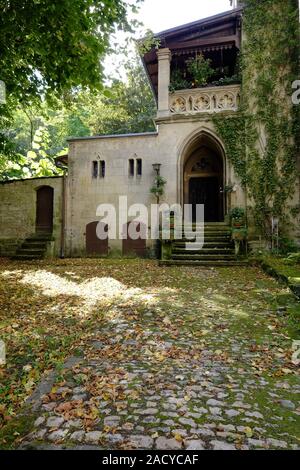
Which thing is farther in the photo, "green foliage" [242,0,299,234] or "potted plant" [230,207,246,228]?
"green foliage" [242,0,299,234]

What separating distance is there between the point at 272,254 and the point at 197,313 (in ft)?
22.9

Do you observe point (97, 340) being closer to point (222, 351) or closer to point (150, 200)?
point (222, 351)

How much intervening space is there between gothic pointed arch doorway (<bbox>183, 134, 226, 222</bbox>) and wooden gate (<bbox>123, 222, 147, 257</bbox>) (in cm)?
289

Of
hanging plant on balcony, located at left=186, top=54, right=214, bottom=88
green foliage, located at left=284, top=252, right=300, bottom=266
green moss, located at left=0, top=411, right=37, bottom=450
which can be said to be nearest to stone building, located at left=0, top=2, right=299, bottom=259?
hanging plant on balcony, located at left=186, top=54, right=214, bottom=88

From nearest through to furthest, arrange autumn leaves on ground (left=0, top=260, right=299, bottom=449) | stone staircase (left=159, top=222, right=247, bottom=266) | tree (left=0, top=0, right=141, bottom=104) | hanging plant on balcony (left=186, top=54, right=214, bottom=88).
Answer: autumn leaves on ground (left=0, top=260, right=299, bottom=449) → tree (left=0, top=0, right=141, bottom=104) → stone staircase (left=159, top=222, right=247, bottom=266) → hanging plant on balcony (left=186, top=54, right=214, bottom=88)

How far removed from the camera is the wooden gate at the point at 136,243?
44.6 ft

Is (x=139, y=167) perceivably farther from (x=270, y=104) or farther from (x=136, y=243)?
(x=270, y=104)

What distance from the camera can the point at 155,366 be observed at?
3.19 meters

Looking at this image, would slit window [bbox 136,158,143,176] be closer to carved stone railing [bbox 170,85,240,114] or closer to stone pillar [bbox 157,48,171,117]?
stone pillar [bbox 157,48,171,117]

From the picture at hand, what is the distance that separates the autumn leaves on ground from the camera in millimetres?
2164

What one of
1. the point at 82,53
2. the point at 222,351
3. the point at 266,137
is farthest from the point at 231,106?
the point at 222,351

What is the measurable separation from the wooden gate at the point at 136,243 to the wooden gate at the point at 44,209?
390 cm

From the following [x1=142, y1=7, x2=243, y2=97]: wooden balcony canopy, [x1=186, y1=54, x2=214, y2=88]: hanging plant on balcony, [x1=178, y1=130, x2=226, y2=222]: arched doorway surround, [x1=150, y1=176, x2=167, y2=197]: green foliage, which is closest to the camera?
[x1=142, y1=7, x2=243, y2=97]: wooden balcony canopy

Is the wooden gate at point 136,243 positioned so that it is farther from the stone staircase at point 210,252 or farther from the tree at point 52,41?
the tree at point 52,41
